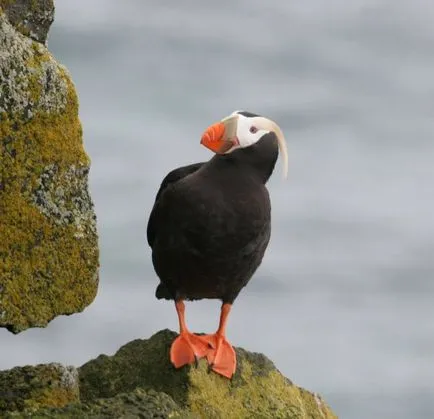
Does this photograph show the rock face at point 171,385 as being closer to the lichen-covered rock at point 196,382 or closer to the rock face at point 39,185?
the lichen-covered rock at point 196,382

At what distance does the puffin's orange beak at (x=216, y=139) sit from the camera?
30.1 ft

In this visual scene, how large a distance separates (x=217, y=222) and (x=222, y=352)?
109 centimetres

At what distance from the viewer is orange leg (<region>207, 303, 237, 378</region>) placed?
9.59 m

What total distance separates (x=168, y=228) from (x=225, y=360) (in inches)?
42.8

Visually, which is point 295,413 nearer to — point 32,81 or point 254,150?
point 254,150

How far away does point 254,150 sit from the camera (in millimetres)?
9375

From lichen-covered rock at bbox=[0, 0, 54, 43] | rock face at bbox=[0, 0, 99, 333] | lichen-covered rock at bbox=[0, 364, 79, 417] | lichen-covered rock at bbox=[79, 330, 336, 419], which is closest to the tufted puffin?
lichen-covered rock at bbox=[79, 330, 336, 419]

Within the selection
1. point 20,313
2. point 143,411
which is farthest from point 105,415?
point 20,313

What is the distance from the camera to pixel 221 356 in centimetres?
967

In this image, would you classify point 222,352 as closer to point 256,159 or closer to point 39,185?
point 256,159

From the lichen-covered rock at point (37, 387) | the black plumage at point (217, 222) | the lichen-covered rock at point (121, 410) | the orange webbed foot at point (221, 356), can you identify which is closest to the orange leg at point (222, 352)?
the orange webbed foot at point (221, 356)

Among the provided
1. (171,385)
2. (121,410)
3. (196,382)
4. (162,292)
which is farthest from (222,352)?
(121,410)

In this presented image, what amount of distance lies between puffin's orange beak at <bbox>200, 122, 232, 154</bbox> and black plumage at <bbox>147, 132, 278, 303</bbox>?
0.11 meters

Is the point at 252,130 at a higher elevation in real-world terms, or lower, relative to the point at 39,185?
higher
